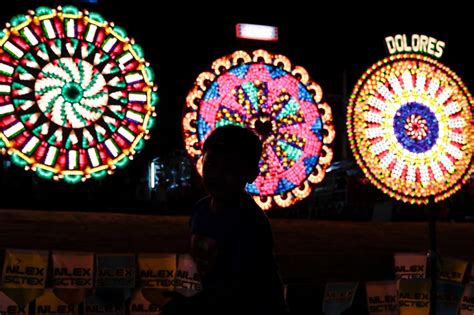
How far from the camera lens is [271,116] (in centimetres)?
590

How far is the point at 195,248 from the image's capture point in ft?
9.14

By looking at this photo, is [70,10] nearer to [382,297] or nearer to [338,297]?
[338,297]

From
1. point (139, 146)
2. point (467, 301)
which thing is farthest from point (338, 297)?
point (139, 146)

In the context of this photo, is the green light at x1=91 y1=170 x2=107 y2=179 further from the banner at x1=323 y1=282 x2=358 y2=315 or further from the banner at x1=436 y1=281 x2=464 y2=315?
the banner at x1=436 y1=281 x2=464 y2=315

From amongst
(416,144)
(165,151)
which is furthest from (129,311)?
(416,144)

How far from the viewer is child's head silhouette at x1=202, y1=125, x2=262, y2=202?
9.18ft

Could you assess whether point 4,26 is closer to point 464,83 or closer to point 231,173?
point 231,173

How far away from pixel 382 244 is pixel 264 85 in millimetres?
1752

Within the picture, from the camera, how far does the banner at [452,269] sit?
587 centimetres

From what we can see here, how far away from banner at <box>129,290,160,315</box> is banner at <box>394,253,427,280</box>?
6.75ft

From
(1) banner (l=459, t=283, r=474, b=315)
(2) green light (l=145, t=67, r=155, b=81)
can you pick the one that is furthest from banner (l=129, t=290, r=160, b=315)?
(1) banner (l=459, t=283, r=474, b=315)

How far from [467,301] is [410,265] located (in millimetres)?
553

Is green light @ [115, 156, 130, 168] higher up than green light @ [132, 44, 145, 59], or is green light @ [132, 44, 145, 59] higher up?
green light @ [132, 44, 145, 59]

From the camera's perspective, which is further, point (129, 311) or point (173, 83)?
point (173, 83)
